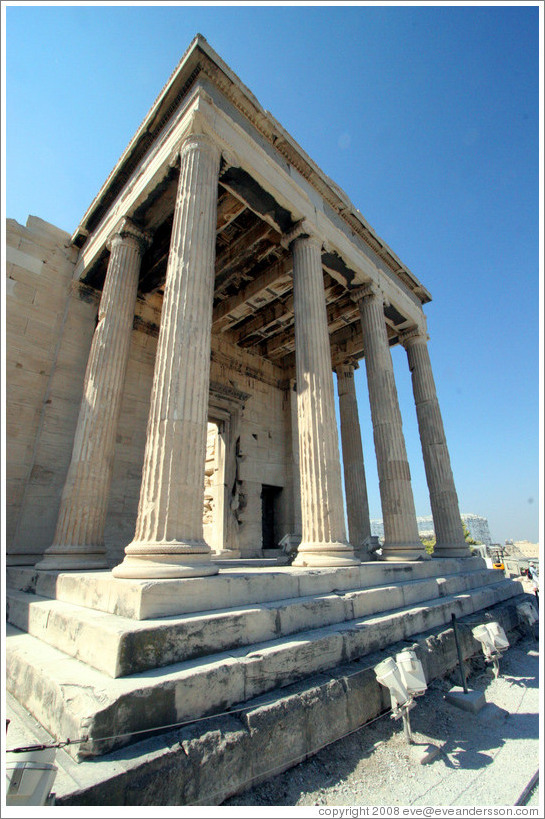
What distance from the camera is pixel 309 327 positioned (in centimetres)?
870

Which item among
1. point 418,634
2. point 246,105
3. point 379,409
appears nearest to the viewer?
point 418,634

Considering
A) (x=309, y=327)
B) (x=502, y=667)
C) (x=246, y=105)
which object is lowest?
(x=502, y=667)

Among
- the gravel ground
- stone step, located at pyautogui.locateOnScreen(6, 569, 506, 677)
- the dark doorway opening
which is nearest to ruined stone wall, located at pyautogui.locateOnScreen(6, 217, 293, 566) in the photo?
the dark doorway opening

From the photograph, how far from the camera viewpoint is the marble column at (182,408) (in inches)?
193

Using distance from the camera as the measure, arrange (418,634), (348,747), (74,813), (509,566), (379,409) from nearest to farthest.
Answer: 1. (74,813)
2. (348,747)
3. (418,634)
4. (379,409)
5. (509,566)

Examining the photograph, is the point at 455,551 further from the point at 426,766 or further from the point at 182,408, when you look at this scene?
the point at 182,408

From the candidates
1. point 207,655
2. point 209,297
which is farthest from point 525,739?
point 209,297

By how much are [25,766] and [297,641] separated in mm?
2682

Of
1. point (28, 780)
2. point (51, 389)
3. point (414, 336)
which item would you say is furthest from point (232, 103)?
point (28, 780)

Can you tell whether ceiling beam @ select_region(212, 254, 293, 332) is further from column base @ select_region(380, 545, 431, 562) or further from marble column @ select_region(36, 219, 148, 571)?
column base @ select_region(380, 545, 431, 562)

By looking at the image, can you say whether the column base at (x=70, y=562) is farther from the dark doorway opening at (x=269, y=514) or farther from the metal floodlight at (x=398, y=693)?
the dark doorway opening at (x=269, y=514)

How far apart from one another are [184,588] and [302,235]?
8250mm

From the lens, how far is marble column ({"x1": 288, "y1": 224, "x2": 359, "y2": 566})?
725 cm

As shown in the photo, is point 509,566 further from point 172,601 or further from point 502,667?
point 172,601
